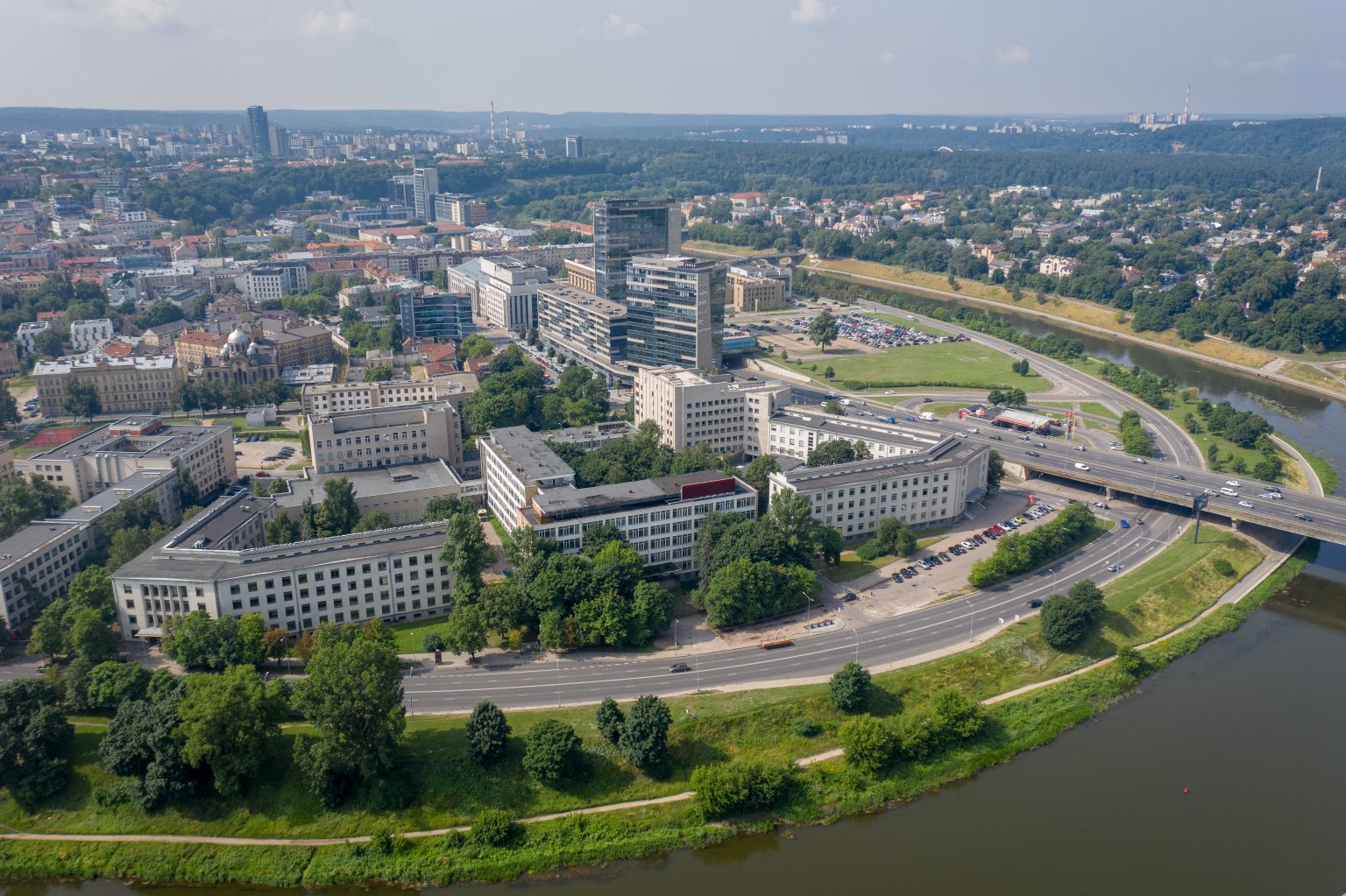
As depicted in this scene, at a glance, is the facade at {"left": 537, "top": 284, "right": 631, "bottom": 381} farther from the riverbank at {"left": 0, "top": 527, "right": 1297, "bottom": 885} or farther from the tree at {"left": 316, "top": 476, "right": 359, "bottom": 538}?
the riverbank at {"left": 0, "top": 527, "right": 1297, "bottom": 885}


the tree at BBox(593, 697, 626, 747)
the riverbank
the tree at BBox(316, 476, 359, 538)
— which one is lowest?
the riverbank

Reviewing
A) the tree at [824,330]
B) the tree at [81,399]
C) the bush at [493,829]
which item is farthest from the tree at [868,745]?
the tree at [824,330]

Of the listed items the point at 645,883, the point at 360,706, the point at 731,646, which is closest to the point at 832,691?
the point at 731,646

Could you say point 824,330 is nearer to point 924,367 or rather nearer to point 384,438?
point 924,367

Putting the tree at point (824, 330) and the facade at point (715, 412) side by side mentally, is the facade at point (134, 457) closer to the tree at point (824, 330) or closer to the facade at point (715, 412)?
the facade at point (715, 412)

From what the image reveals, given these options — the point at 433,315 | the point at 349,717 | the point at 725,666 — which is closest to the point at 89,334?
the point at 433,315

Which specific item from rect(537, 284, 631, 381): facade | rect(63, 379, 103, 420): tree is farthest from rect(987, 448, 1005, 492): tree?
rect(63, 379, 103, 420): tree
